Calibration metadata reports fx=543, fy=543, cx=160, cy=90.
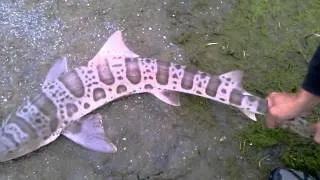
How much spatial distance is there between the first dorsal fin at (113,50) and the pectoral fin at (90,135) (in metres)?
0.42

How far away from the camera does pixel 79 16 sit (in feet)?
13.7

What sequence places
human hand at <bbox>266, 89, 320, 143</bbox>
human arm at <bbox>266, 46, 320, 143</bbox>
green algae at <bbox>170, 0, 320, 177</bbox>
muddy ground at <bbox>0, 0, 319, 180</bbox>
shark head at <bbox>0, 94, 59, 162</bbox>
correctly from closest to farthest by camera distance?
1. human arm at <bbox>266, 46, 320, 143</bbox>
2. human hand at <bbox>266, 89, 320, 143</bbox>
3. shark head at <bbox>0, 94, 59, 162</bbox>
4. muddy ground at <bbox>0, 0, 319, 180</bbox>
5. green algae at <bbox>170, 0, 320, 177</bbox>

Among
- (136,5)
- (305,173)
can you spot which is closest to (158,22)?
(136,5)

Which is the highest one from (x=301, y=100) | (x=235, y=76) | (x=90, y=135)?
(x=301, y=100)

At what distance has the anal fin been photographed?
381 cm

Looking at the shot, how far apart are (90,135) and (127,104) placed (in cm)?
37

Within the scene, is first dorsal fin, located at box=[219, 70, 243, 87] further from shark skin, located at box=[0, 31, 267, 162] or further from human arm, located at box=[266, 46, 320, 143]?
human arm, located at box=[266, 46, 320, 143]

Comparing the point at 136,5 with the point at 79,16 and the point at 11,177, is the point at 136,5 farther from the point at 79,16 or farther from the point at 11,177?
the point at 11,177

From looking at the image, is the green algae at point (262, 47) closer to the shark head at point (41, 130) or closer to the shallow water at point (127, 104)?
the shallow water at point (127, 104)

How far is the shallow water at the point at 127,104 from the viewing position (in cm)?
366

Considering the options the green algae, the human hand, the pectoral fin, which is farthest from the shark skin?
the human hand

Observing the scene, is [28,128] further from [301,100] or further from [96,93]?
[301,100]

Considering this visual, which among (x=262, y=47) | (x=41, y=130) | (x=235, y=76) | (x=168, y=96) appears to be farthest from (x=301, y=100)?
(x=41, y=130)

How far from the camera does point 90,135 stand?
12.1ft
